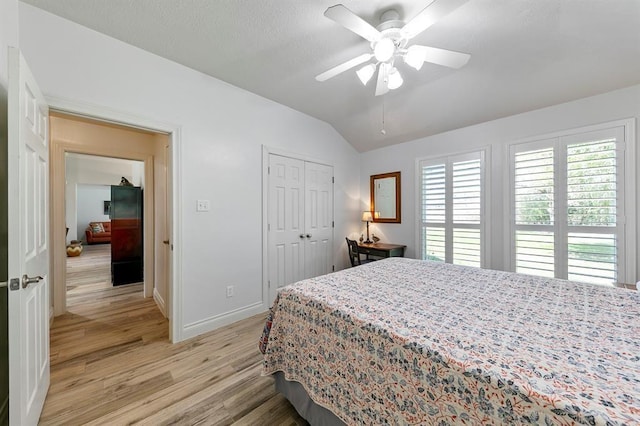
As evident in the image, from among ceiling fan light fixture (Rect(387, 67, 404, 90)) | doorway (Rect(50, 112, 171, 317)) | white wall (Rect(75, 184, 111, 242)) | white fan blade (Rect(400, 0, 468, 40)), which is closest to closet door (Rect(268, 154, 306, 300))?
doorway (Rect(50, 112, 171, 317))

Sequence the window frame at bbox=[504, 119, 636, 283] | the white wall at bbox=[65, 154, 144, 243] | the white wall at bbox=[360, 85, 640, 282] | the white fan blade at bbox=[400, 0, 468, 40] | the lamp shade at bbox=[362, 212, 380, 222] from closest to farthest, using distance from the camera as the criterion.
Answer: the white fan blade at bbox=[400, 0, 468, 40], the window frame at bbox=[504, 119, 636, 283], the white wall at bbox=[360, 85, 640, 282], the lamp shade at bbox=[362, 212, 380, 222], the white wall at bbox=[65, 154, 144, 243]

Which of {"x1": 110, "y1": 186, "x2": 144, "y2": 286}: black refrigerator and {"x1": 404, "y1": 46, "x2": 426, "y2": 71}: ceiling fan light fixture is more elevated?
{"x1": 404, "y1": 46, "x2": 426, "y2": 71}: ceiling fan light fixture

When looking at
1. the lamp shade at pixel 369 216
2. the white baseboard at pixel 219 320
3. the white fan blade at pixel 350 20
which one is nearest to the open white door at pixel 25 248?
the white baseboard at pixel 219 320

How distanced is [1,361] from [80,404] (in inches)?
20.1

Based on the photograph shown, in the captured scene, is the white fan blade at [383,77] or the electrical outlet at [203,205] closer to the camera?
the white fan blade at [383,77]

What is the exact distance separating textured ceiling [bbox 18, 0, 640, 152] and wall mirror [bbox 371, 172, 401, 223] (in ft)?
4.10

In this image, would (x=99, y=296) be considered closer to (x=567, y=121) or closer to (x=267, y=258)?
(x=267, y=258)

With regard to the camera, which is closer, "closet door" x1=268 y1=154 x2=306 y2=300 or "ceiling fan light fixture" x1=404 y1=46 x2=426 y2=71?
"ceiling fan light fixture" x1=404 y1=46 x2=426 y2=71

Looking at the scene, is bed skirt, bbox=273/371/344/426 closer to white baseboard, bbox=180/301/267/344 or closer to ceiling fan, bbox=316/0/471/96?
white baseboard, bbox=180/301/267/344

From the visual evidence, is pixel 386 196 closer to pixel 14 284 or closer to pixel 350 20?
pixel 350 20

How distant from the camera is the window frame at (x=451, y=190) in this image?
3.06 meters

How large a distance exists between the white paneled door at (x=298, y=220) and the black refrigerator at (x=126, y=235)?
2.83 m

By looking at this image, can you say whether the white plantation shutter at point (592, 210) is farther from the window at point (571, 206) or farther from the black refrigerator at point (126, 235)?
the black refrigerator at point (126, 235)

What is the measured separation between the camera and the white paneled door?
10.5 ft
